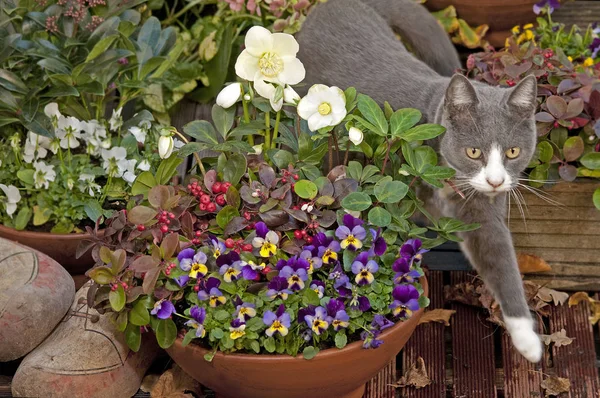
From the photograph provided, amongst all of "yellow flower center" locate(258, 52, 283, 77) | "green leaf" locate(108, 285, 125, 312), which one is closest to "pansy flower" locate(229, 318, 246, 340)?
"green leaf" locate(108, 285, 125, 312)

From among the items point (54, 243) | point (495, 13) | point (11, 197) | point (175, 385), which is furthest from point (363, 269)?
point (495, 13)

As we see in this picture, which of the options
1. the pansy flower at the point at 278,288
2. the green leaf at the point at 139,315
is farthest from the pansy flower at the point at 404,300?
the green leaf at the point at 139,315

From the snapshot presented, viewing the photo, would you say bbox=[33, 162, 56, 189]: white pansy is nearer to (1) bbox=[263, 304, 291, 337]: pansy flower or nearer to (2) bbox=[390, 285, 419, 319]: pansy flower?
(1) bbox=[263, 304, 291, 337]: pansy flower

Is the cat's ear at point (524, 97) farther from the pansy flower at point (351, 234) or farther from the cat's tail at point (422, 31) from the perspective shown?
the cat's tail at point (422, 31)

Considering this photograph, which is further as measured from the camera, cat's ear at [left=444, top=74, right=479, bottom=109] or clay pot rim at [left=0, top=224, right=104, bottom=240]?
clay pot rim at [left=0, top=224, right=104, bottom=240]

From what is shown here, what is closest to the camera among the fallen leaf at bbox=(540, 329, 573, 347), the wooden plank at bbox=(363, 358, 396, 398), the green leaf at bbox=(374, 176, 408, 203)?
the green leaf at bbox=(374, 176, 408, 203)

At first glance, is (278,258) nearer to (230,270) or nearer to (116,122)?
(230,270)

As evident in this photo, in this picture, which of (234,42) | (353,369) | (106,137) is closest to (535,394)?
(353,369)

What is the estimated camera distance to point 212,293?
1830 millimetres

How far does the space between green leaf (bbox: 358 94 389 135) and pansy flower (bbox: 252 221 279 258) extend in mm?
350

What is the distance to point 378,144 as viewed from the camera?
2084 mm

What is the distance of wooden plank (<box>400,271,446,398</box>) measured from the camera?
221cm

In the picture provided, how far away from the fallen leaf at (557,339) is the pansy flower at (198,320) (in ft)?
3.51

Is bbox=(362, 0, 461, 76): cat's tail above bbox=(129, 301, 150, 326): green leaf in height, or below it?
above
